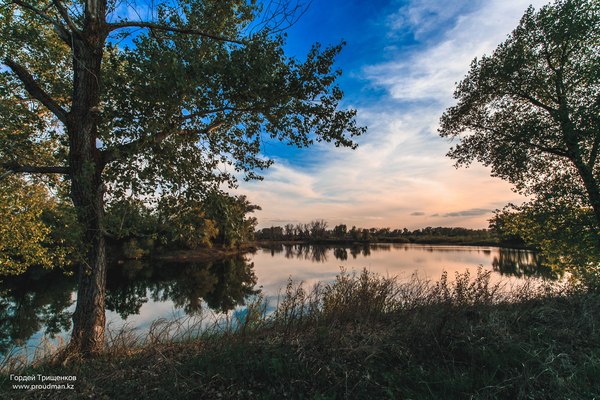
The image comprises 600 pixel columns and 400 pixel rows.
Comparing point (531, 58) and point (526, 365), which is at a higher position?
point (531, 58)

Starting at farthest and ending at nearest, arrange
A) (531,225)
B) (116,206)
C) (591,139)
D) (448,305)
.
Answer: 1. (531,225)
2. (591,139)
3. (448,305)
4. (116,206)

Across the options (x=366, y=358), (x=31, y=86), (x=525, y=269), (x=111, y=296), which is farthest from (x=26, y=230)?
(x=525, y=269)

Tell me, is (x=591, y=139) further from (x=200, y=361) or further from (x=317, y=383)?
(x=200, y=361)

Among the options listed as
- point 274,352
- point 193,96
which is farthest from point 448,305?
point 193,96

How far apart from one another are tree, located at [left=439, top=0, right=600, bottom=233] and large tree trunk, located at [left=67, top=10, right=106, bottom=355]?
12.7 meters

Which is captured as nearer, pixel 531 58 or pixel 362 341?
pixel 362 341

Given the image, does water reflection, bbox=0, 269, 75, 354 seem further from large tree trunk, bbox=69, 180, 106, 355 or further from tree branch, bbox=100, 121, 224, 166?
tree branch, bbox=100, 121, 224, 166

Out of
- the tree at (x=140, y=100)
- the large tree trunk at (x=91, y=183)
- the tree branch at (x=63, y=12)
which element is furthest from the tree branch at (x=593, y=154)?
the tree branch at (x=63, y=12)

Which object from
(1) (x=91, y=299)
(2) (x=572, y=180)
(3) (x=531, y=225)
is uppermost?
(2) (x=572, y=180)

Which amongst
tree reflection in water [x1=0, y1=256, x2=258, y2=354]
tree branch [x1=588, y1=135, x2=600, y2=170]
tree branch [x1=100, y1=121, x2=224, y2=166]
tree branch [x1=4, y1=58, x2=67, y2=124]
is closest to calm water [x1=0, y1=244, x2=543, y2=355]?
tree reflection in water [x1=0, y1=256, x2=258, y2=354]

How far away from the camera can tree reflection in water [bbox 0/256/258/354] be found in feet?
48.6

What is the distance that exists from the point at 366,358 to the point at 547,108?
39.4 ft

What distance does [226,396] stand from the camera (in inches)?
133

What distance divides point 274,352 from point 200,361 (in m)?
1.08
